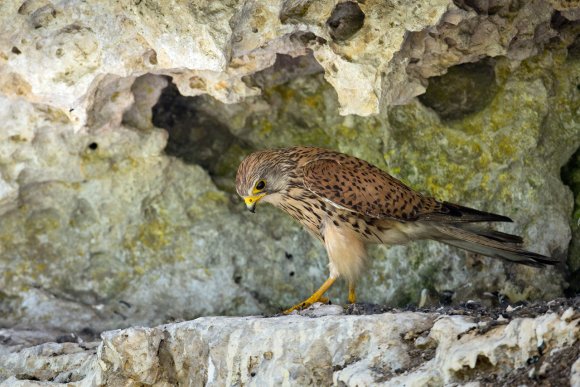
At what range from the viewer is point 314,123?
6.78m

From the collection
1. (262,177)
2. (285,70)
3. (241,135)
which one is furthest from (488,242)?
(241,135)

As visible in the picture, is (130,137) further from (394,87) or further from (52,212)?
(394,87)

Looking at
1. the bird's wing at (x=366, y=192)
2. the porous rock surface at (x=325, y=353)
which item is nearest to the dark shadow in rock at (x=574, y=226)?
the bird's wing at (x=366, y=192)

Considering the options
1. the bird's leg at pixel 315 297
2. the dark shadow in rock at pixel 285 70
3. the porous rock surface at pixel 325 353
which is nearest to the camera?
the porous rock surface at pixel 325 353

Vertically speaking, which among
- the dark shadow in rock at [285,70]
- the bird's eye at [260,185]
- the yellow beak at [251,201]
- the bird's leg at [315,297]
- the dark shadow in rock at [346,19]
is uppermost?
the dark shadow in rock at [346,19]

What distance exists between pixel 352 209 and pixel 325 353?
1361 mm

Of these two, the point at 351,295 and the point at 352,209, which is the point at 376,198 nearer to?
the point at 352,209

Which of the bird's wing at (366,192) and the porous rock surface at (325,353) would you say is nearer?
the porous rock surface at (325,353)

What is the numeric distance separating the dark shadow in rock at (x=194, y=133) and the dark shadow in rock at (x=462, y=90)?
138 centimetres

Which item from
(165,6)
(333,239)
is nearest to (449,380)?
(333,239)

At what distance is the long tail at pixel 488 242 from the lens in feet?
18.3

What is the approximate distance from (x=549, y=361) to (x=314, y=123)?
10.6 feet

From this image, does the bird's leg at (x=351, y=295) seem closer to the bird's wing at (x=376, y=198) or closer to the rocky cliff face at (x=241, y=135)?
the rocky cliff face at (x=241, y=135)

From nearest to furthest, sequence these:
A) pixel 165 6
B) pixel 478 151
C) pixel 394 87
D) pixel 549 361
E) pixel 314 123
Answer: pixel 549 361
pixel 165 6
pixel 394 87
pixel 478 151
pixel 314 123
